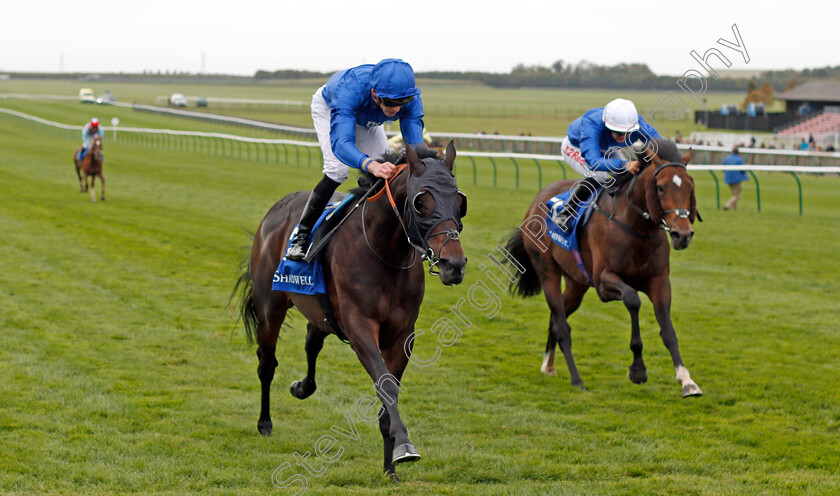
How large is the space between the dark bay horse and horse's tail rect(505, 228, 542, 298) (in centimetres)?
301

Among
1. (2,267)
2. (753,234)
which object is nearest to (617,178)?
(2,267)

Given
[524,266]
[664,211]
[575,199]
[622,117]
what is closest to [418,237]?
[664,211]

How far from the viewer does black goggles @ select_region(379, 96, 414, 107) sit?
4.36 meters

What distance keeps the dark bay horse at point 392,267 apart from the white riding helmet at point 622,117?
270 centimetres

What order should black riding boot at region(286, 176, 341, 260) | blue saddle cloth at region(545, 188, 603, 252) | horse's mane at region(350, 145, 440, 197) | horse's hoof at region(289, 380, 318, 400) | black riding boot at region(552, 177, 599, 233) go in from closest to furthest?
1. horse's mane at region(350, 145, 440, 197)
2. black riding boot at region(286, 176, 341, 260)
3. horse's hoof at region(289, 380, 318, 400)
4. blue saddle cloth at region(545, 188, 603, 252)
5. black riding boot at region(552, 177, 599, 233)

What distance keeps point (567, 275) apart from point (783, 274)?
211 inches

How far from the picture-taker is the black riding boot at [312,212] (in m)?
4.82

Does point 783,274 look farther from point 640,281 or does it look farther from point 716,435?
point 716,435

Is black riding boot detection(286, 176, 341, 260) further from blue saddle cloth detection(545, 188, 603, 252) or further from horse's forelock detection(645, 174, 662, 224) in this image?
blue saddle cloth detection(545, 188, 603, 252)

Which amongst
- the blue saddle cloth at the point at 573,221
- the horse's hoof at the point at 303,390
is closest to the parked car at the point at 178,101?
the blue saddle cloth at the point at 573,221

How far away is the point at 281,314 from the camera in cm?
534

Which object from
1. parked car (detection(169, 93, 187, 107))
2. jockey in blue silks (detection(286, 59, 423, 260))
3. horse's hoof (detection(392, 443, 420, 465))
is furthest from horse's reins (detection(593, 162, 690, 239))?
parked car (detection(169, 93, 187, 107))

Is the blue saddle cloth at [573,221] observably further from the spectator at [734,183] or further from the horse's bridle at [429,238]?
the spectator at [734,183]

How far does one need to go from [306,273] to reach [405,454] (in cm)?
134
